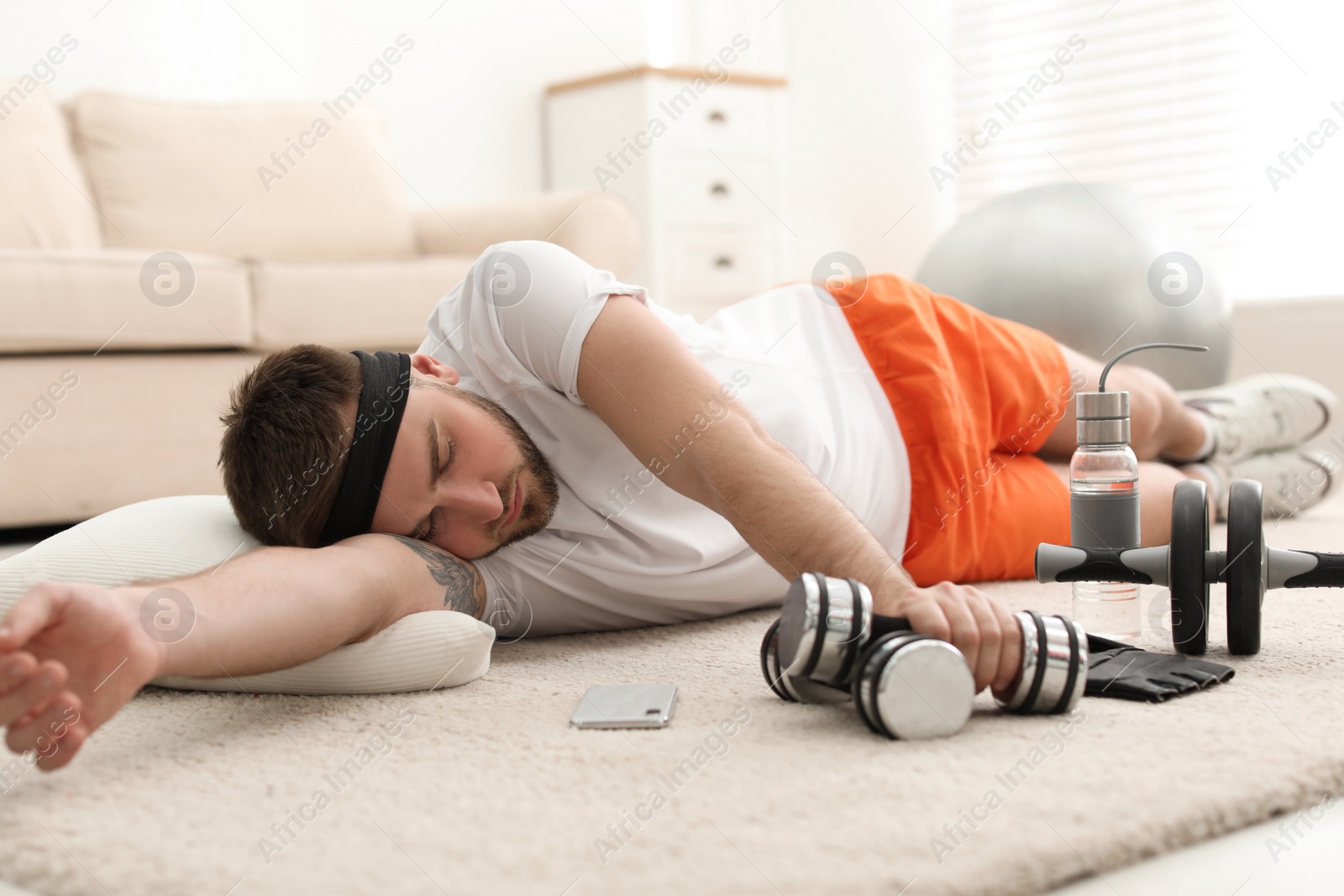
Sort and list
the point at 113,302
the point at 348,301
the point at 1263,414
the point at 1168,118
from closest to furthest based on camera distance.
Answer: the point at 1263,414 → the point at 113,302 → the point at 348,301 → the point at 1168,118

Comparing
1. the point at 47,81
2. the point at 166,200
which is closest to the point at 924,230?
the point at 166,200

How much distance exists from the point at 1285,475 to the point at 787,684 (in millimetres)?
1528

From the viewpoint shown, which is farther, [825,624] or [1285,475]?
[1285,475]

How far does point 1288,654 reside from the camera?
42.6 inches

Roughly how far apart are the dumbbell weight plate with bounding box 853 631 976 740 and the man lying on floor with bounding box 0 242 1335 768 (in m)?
0.04

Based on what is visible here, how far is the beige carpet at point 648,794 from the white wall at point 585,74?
300 centimetres

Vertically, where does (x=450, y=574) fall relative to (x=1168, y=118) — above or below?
below

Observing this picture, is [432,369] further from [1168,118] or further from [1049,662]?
[1168,118]

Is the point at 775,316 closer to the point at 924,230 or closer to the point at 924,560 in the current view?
the point at 924,560

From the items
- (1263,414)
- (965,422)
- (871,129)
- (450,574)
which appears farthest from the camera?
(871,129)

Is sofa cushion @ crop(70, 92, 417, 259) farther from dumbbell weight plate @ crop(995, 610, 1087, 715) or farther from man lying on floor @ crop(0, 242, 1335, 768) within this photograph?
dumbbell weight plate @ crop(995, 610, 1087, 715)

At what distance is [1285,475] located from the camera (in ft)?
6.72

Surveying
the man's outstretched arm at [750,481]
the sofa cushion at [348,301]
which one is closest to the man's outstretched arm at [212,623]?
the man's outstretched arm at [750,481]

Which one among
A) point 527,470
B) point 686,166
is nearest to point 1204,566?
point 527,470
